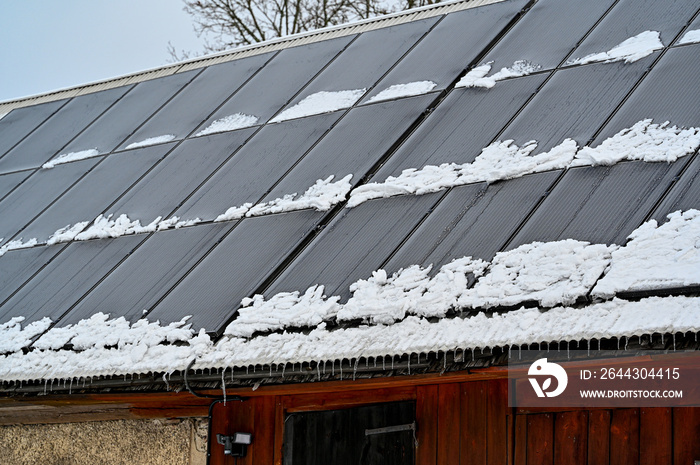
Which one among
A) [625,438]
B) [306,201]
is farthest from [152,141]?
[625,438]

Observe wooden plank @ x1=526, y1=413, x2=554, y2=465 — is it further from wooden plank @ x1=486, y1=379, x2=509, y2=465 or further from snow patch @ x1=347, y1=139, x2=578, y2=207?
snow patch @ x1=347, y1=139, x2=578, y2=207

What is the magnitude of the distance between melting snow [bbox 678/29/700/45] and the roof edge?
237 cm

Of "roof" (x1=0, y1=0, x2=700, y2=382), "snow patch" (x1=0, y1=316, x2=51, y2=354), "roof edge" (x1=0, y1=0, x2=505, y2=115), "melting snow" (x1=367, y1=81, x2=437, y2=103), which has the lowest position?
"snow patch" (x1=0, y1=316, x2=51, y2=354)

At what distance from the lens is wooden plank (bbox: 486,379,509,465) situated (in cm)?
411

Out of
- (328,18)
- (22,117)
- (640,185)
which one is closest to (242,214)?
(640,185)

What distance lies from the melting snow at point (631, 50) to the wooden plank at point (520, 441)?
8.21ft

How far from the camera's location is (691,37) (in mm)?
5199

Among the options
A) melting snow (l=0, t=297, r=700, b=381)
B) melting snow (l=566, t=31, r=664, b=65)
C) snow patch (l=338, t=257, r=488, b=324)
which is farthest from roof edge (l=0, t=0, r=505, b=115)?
melting snow (l=0, t=297, r=700, b=381)

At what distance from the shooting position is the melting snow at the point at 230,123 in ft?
23.3

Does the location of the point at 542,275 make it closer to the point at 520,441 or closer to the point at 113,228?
the point at 520,441

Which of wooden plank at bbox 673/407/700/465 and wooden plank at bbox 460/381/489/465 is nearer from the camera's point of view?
wooden plank at bbox 673/407/700/465

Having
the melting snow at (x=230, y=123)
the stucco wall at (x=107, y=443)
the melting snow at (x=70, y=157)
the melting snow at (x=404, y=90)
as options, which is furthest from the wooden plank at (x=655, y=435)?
the melting snow at (x=70, y=157)

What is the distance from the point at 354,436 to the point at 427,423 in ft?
1.64

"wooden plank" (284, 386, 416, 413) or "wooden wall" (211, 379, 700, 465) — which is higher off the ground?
"wooden plank" (284, 386, 416, 413)
